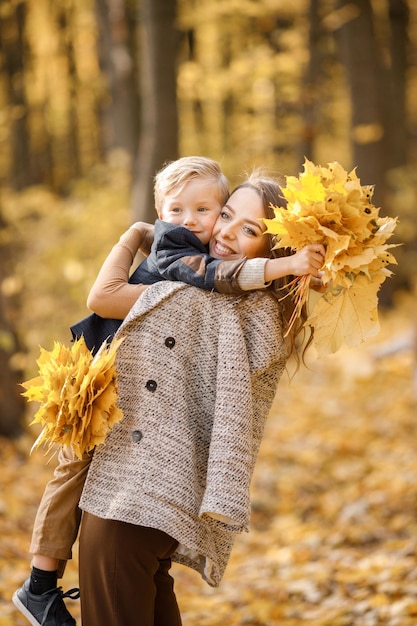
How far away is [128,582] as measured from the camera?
240 centimetres

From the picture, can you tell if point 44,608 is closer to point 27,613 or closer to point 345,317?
point 27,613

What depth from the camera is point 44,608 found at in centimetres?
253

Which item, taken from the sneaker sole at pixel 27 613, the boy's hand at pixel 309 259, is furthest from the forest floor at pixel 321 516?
the sneaker sole at pixel 27 613

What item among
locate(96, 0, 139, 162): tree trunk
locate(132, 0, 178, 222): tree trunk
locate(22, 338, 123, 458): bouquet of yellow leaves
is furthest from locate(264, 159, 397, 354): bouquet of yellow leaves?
locate(96, 0, 139, 162): tree trunk

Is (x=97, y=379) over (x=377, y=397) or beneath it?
over

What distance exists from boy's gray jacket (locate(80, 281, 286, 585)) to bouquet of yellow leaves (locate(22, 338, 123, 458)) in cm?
11

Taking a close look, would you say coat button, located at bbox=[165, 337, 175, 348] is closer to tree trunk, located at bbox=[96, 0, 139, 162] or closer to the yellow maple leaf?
the yellow maple leaf

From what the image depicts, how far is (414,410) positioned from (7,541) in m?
4.36

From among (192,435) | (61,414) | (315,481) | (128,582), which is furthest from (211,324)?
(315,481)

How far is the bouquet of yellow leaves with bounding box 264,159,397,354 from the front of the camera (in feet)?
7.39

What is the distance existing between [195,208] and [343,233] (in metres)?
0.62

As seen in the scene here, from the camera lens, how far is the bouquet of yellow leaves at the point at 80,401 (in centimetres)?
237

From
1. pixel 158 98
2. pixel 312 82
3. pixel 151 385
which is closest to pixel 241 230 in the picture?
pixel 151 385

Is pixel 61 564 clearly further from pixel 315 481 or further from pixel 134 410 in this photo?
pixel 315 481
